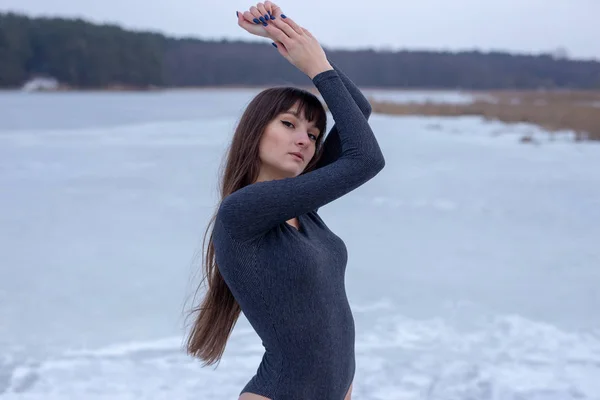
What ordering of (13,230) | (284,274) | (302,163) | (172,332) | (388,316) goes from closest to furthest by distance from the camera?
(284,274) < (302,163) < (172,332) < (388,316) < (13,230)

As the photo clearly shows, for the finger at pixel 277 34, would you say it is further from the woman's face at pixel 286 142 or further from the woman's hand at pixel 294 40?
the woman's face at pixel 286 142

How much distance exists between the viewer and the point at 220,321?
4.72 feet

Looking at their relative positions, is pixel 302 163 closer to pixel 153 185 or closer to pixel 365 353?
pixel 365 353

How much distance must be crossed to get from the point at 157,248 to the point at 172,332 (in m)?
1.72

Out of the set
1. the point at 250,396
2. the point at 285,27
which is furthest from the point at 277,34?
the point at 250,396

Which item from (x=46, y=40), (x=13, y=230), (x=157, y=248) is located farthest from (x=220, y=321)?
(x=46, y=40)

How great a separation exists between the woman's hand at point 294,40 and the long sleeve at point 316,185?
2 cm

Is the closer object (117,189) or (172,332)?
(172,332)

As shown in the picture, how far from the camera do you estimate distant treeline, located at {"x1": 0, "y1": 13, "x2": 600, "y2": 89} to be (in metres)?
38.2

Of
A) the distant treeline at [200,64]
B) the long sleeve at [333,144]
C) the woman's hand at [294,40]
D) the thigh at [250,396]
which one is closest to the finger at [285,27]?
the woman's hand at [294,40]

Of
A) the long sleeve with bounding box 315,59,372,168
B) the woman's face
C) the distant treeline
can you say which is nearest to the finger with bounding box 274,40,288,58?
the woman's face

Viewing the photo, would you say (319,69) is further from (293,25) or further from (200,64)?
(200,64)

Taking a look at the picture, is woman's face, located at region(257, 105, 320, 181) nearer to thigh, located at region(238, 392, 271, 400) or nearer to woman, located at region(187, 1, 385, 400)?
woman, located at region(187, 1, 385, 400)

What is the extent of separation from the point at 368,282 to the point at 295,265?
3.31 m
